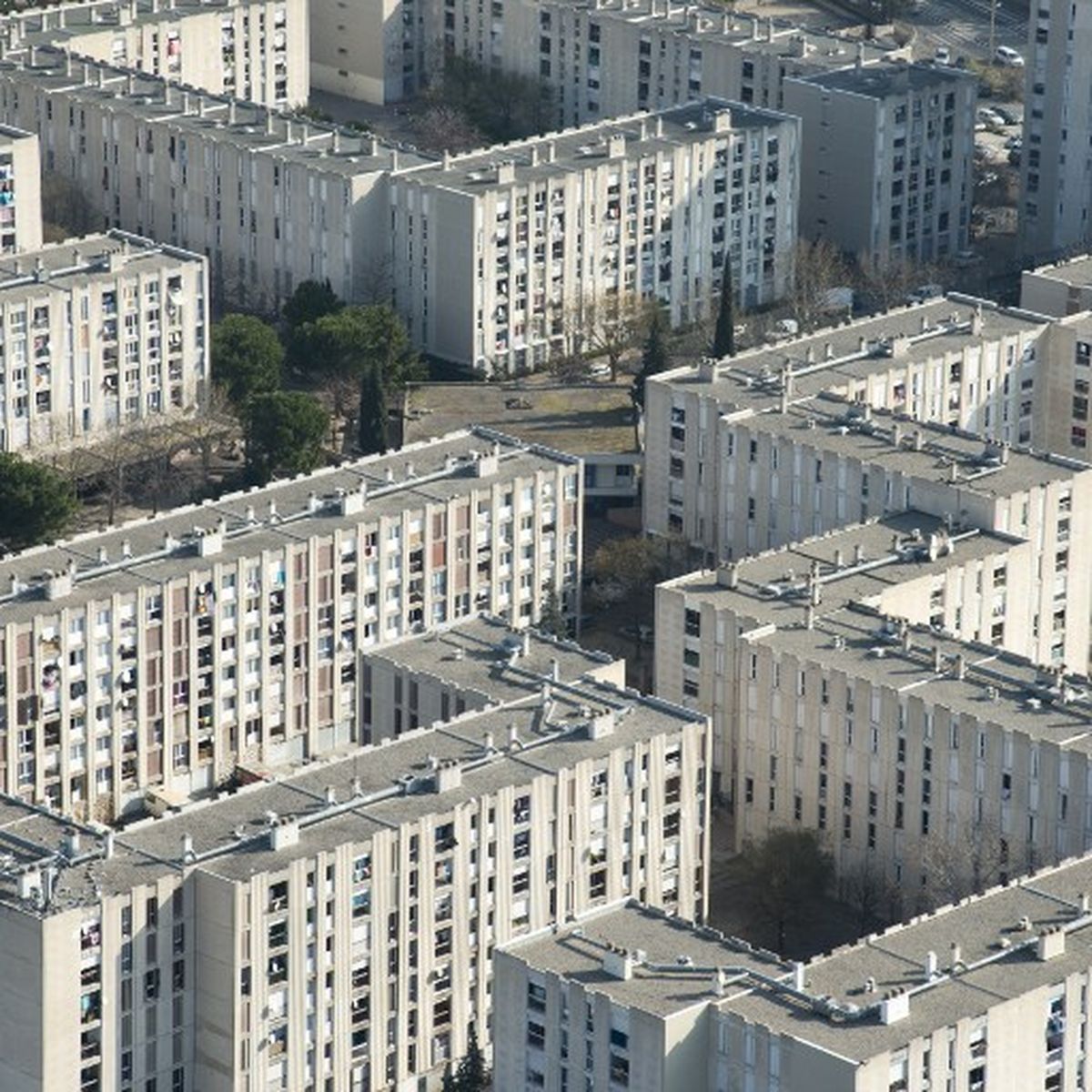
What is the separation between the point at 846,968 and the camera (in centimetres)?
14912

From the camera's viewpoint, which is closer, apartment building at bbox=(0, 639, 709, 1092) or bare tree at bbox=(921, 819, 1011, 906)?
apartment building at bbox=(0, 639, 709, 1092)

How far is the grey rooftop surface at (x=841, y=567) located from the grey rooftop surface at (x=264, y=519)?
9.98 meters

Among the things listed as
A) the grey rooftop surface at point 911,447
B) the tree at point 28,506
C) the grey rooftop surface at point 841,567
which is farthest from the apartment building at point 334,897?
the tree at point 28,506

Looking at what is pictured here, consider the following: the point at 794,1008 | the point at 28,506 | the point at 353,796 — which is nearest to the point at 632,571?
the point at 28,506

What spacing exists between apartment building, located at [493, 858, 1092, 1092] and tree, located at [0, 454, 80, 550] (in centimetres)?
5005

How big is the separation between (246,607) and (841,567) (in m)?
22.5

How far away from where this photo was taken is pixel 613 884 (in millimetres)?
166375

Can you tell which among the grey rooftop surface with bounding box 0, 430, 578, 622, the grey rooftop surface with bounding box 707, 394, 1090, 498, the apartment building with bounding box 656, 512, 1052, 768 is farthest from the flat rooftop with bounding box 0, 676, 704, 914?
the grey rooftop surface with bounding box 707, 394, 1090, 498

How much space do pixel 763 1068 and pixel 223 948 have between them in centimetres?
1994

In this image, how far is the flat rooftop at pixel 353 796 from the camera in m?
156

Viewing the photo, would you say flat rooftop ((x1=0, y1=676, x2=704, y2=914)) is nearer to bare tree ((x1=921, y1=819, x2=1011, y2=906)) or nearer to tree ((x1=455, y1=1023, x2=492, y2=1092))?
tree ((x1=455, y1=1023, x2=492, y2=1092))

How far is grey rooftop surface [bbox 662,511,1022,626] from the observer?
18112 centimetres

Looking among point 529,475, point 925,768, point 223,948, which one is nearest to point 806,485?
point 529,475

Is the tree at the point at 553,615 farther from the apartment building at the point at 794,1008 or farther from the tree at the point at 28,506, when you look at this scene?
the apartment building at the point at 794,1008
